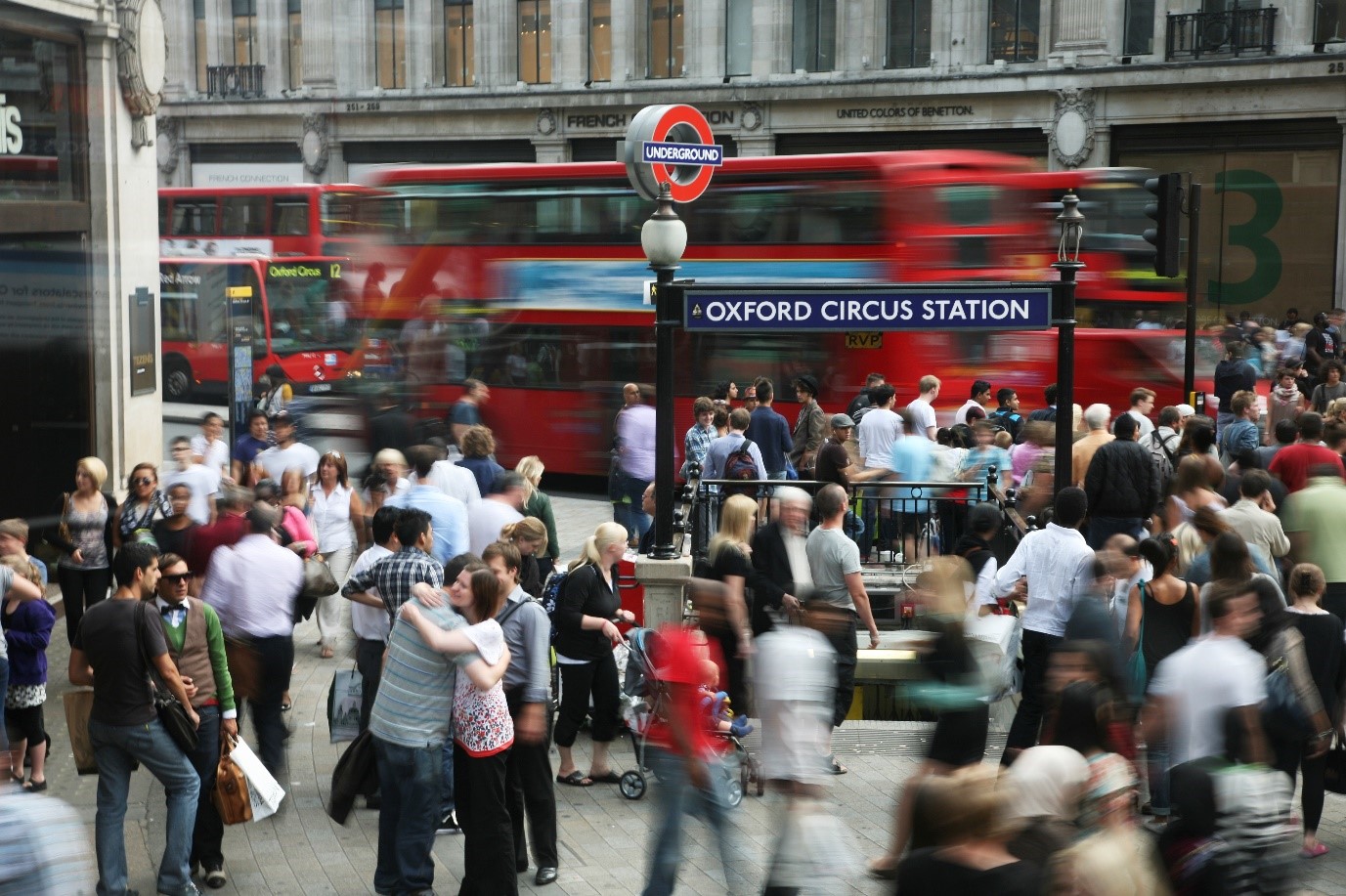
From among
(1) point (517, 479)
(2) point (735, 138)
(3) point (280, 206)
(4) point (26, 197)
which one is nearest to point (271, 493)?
(1) point (517, 479)

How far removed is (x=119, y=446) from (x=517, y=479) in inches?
239

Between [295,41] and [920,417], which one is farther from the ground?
[295,41]

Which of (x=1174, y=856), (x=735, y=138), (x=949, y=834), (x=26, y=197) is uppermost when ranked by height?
(x=735, y=138)

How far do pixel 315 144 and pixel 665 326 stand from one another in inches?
1218

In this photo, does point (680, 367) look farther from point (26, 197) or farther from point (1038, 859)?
point (1038, 859)

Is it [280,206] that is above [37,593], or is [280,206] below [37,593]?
above

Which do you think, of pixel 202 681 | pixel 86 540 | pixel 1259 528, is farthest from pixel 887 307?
pixel 86 540

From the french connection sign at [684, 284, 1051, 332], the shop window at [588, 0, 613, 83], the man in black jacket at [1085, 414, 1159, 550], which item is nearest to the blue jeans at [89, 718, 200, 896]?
the french connection sign at [684, 284, 1051, 332]

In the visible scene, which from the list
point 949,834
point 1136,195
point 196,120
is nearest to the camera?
point 949,834

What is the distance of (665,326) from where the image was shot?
9594mm

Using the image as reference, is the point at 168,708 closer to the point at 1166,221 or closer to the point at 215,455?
the point at 215,455

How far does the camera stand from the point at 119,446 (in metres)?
14.5

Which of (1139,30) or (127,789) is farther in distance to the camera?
(1139,30)

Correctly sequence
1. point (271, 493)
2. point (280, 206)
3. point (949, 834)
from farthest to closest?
point (280, 206) → point (271, 493) → point (949, 834)
